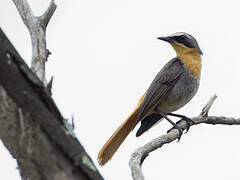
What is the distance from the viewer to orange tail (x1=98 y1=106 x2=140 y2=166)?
507 centimetres

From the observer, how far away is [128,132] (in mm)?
5695

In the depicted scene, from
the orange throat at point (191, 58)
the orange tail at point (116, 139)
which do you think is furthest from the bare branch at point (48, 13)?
the orange throat at point (191, 58)

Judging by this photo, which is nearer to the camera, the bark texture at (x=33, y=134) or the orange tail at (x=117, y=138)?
the bark texture at (x=33, y=134)

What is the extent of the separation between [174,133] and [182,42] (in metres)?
2.37

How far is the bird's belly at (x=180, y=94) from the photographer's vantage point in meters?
6.18

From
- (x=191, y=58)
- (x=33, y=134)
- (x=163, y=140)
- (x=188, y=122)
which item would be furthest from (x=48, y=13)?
(x=191, y=58)

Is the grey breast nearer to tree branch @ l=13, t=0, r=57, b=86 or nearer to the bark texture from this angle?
tree branch @ l=13, t=0, r=57, b=86

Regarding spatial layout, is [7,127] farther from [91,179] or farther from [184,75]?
[184,75]

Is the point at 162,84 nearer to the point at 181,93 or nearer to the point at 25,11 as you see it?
the point at 181,93

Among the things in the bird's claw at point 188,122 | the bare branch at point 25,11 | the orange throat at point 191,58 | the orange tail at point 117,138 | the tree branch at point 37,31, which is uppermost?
the bare branch at point 25,11

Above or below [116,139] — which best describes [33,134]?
above

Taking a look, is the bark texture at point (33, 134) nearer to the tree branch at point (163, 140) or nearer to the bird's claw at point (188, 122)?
the tree branch at point (163, 140)

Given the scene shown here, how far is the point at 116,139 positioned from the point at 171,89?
4.18 feet

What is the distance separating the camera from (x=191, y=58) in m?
6.58
